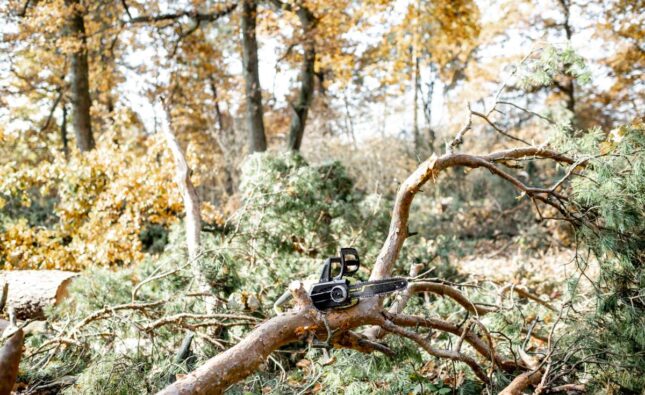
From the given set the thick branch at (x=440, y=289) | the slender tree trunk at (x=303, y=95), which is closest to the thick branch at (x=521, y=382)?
the thick branch at (x=440, y=289)

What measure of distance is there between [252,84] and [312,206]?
3.68 m

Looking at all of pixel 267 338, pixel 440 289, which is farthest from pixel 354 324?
pixel 440 289

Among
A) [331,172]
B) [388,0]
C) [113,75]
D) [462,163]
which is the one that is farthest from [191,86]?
[462,163]

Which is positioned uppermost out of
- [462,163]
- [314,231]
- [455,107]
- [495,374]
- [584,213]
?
[455,107]

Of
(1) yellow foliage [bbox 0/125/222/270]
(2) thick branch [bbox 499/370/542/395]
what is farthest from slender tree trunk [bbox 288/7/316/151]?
(2) thick branch [bbox 499/370/542/395]

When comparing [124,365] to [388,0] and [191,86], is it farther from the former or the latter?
[191,86]

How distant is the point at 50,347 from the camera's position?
10.8 feet

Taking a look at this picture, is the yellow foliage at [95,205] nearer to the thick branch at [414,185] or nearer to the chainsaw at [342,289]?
the thick branch at [414,185]

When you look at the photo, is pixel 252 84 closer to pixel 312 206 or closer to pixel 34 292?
pixel 312 206

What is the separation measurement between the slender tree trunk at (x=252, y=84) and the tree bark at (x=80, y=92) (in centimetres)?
294

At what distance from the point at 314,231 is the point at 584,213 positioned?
287cm

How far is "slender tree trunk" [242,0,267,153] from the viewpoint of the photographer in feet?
26.8

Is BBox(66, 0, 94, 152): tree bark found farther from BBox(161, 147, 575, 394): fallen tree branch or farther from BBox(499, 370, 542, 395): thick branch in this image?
BBox(499, 370, 542, 395): thick branch

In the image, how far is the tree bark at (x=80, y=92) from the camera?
28.8ft
